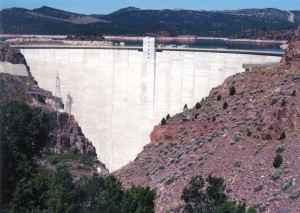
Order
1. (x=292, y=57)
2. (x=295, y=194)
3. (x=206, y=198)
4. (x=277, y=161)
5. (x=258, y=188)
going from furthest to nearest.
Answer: (x=292, y=57) < (x=277, y=161) < (x=258, y=188) < (x=295, y=194) < (x=206, y=198)

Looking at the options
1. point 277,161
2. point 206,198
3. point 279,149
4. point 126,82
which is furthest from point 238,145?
point 126,82

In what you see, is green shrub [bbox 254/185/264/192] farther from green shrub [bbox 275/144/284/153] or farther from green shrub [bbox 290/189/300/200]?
green shrub [bbox 275/144/284/153]

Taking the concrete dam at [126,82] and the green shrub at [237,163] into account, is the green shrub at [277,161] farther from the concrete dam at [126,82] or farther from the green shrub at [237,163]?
the concrete dam at [126,82]

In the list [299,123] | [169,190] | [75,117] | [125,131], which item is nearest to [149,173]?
[169,190]

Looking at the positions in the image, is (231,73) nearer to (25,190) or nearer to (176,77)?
(176,77)

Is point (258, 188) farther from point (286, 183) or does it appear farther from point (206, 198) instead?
point (206, 198)

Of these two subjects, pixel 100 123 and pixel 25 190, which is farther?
pixel 100 123
